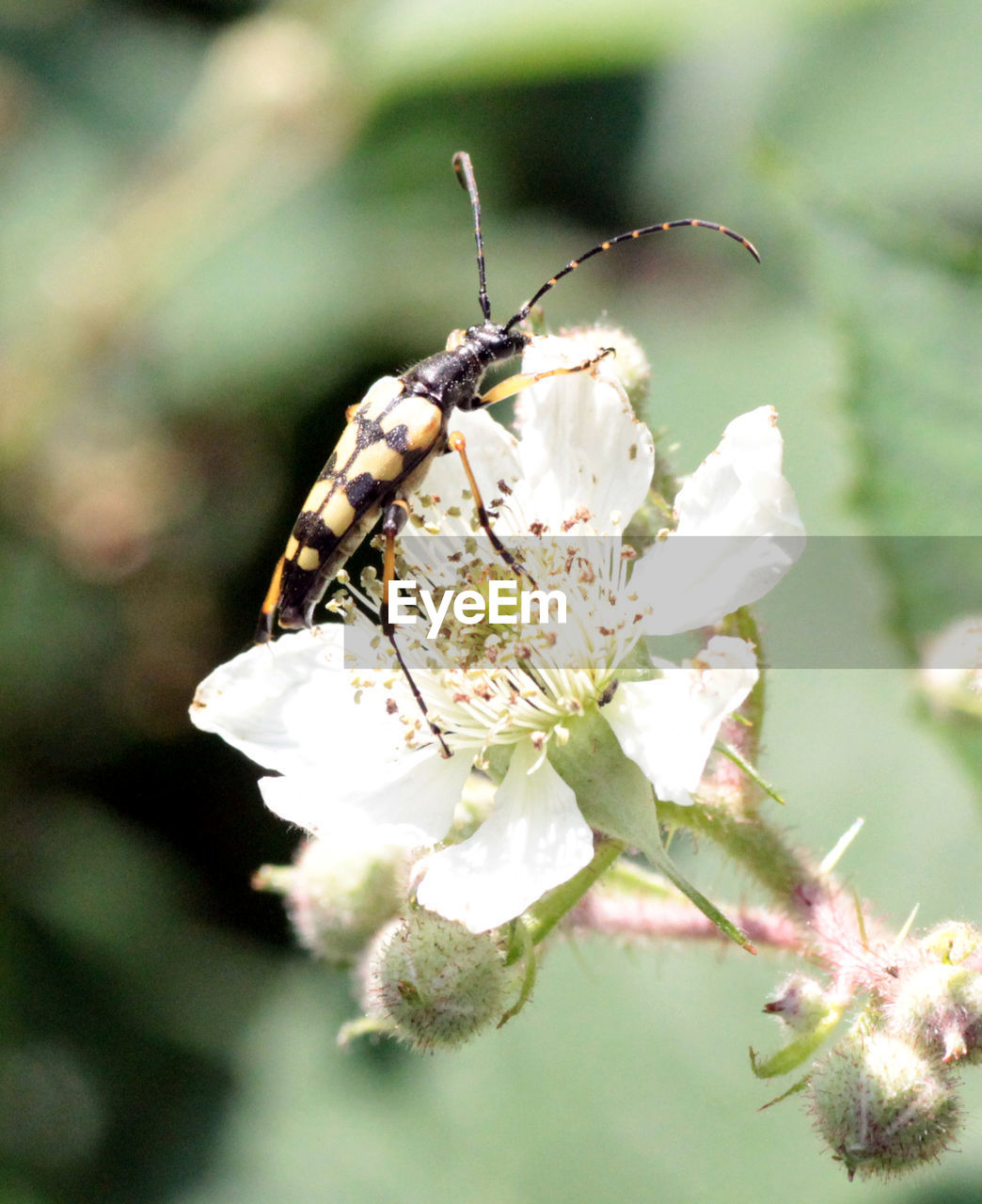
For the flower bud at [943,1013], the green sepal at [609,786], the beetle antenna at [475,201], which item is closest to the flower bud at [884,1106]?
the flower bud at [943,1013]

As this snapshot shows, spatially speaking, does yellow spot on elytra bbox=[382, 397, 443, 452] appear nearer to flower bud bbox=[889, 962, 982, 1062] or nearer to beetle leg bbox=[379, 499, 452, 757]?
beetle leg bbox=[379, 499, 452, 757]

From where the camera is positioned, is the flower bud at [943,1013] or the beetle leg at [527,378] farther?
the beetle leg at [527,378]

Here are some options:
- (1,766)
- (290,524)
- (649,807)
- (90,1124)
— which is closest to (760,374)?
(290,524)

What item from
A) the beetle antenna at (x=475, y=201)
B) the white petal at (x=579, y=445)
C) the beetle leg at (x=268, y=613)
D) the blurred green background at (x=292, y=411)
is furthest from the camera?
the blurred green background at (x=292, y=411)

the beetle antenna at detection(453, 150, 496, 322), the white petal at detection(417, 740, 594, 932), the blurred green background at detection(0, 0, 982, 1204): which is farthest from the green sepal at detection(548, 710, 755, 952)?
the blurred green background at detection(0, 0, 982, 1204)

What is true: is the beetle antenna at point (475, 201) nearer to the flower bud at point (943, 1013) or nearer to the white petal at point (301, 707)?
the white petal at point (301, 707)

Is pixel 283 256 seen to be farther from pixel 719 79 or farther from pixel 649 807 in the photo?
pixel 649 807
